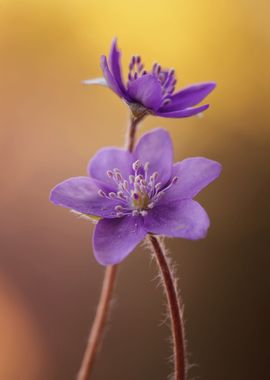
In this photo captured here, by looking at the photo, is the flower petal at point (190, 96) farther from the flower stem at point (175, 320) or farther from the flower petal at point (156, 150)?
the flower stem at point (175, 320)

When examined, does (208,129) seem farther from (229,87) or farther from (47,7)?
(47,7)

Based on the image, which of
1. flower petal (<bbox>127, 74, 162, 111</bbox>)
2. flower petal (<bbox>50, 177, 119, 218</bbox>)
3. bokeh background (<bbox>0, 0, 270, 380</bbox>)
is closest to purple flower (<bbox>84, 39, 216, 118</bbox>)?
flower petal (<bbox>127, 74, 162, 111</bbox>)

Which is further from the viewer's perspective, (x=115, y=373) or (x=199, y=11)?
(x=199, y=11)

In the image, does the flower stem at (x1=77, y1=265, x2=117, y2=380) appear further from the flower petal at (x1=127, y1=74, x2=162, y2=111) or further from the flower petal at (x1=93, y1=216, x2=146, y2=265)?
the flower petal at (x1=127, y1=74, x2=162, y2=111)

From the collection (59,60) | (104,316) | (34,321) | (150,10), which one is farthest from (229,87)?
(104,316)

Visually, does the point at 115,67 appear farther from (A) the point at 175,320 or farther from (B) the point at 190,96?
(A) the point at 175,320

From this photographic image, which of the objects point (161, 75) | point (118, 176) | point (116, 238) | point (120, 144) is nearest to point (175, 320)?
point (116, 238)

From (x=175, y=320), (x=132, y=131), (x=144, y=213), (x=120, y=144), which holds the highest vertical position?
(x=120, y=144)
